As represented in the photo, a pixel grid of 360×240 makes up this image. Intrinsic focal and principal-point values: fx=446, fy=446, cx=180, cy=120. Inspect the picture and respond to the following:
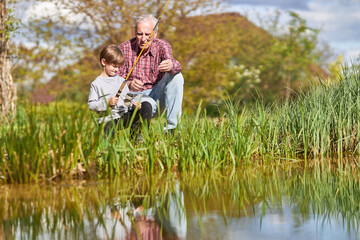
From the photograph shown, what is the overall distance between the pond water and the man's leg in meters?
1.53

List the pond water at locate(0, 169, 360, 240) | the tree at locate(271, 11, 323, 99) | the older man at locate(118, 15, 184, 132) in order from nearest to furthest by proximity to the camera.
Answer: the pond water at locate(0, 169, 360, 240) → the older man at locate(118, 15, 184, 132) → the tree at locate(271, 11, 323, 99)

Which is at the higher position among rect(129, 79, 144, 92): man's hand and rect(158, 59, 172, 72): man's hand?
rect(158, 59, 172, 72): man's hand

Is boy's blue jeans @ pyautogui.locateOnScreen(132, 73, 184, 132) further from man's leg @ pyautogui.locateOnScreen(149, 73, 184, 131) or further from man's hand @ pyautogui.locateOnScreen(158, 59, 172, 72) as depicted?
man's hand @ pyautogui.locateOnScreen(158, 59, 172, 72)

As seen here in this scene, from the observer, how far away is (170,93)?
15.9 ft

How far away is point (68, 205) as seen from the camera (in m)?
2.55

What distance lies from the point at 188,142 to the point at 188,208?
1.36m

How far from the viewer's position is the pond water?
200 centimetres

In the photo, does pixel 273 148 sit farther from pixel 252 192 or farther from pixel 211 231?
pixel 211 231

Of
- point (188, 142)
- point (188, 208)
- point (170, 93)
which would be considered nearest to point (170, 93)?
point (170, 93)

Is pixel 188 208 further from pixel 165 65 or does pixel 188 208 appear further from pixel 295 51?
pixel 295 51

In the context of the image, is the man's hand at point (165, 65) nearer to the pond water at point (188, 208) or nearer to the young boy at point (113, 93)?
the young boy at point (113, 93)

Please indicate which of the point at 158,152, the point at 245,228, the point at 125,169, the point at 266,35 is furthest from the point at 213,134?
the point at 266,35

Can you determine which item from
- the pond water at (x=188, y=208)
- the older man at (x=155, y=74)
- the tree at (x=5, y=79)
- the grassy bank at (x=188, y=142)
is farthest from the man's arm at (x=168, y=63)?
the tree at (x=5, y=79)

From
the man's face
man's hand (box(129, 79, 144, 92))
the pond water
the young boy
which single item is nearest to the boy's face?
the young boy
